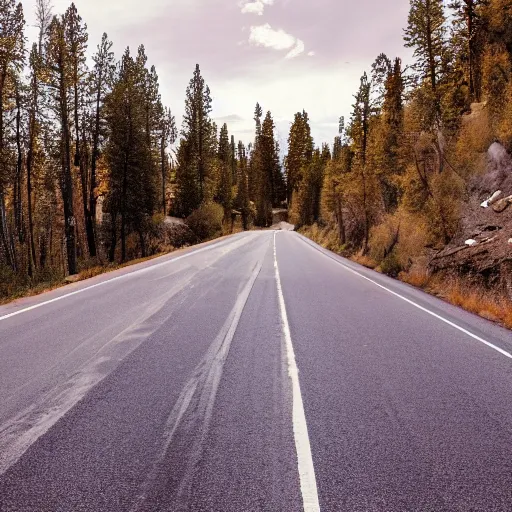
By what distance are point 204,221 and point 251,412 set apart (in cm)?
3810

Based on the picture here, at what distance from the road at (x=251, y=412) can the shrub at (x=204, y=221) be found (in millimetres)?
32826

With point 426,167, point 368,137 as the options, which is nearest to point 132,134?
point 368,137

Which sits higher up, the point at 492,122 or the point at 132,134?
the point at 132,134

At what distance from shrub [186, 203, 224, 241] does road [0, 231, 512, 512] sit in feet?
108

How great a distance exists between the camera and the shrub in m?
40.7

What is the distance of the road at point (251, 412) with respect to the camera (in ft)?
8.96

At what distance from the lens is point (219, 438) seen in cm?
341

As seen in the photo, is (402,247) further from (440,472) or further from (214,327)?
(440,472)

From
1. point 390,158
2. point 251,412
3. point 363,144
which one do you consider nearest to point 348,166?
point 363,144

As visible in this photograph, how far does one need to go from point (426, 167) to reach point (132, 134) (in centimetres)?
2215

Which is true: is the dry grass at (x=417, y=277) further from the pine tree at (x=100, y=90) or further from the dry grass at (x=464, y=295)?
the pine tree at (x=100, y=90)

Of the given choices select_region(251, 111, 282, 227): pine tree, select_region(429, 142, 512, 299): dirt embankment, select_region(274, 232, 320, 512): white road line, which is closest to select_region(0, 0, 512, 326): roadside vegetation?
select_region(429, 142, 512, 299): dirt embankment

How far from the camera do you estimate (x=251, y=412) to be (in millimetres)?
3912

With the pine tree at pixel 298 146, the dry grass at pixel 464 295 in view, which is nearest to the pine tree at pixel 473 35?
the dry grass at pixel 464 295
